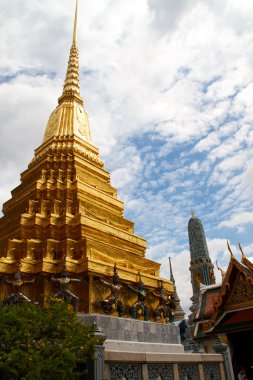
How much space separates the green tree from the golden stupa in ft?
21.9

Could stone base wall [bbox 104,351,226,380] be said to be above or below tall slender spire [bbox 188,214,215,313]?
below

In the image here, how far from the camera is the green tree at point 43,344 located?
5809mm

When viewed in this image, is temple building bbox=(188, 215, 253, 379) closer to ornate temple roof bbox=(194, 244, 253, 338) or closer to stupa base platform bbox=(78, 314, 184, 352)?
ornate temple roof bbox=(194, 244, 253, 338)

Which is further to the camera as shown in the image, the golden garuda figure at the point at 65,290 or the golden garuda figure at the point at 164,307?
the golden garuda figure at the point at 164,307

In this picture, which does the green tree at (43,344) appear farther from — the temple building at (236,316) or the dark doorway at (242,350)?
the dark doorway at (242,350)

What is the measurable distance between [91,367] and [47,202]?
1180 cm

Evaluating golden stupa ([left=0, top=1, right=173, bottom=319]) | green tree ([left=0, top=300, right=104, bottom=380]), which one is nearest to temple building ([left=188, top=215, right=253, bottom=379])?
golden stupa ([left=0, top=1, right=173, bottom=319])

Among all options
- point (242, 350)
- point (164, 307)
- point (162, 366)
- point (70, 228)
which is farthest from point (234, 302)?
point (70, 228)

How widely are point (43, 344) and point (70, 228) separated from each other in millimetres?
9518

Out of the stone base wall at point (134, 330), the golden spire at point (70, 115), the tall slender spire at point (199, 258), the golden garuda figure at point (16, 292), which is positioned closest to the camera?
the stone base wall at point (134, 330)

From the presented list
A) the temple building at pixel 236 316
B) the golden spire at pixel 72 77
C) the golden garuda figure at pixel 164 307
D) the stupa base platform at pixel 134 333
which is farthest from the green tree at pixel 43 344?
the golden spire at pixel 72 77

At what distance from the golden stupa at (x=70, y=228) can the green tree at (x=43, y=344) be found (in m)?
6.67

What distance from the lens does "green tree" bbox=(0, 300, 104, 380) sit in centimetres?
581

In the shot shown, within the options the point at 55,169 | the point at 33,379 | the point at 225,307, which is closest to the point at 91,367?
the point at 33,379
